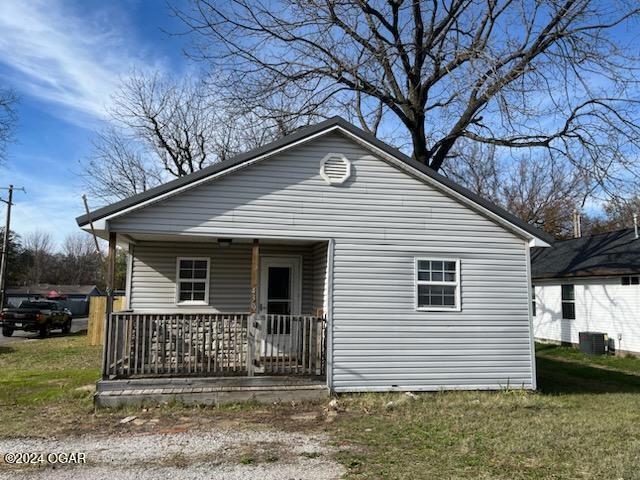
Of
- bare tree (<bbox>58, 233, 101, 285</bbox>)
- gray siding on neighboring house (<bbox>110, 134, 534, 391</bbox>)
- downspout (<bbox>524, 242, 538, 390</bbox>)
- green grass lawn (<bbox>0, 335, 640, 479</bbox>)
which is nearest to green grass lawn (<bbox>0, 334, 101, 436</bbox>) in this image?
green grass lawn (<bbox>0, 335, 640, 479</bbox>)

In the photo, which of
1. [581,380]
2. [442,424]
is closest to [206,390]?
[442,424]

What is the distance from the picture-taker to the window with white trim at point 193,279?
11.0m

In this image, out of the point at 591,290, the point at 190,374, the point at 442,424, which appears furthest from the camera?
the point at 591,290

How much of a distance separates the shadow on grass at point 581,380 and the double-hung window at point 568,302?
438 cm

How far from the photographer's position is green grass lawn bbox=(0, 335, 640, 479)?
5.65m

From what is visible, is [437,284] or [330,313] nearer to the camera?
[330,313]

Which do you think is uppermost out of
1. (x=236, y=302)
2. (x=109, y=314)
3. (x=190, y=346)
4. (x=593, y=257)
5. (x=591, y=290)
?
(x=593, y=257)

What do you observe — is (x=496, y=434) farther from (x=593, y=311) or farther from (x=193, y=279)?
(x=593, y=311)

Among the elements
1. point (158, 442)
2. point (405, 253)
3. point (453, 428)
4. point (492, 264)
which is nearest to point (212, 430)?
point (158, 442)

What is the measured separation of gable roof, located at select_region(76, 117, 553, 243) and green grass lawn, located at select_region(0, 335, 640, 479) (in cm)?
315

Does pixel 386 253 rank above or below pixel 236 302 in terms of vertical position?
above

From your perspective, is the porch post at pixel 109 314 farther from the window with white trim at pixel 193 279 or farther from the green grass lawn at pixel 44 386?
the window with white trim at pixel 193 279

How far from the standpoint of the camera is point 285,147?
9.22m

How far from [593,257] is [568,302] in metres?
1.95
